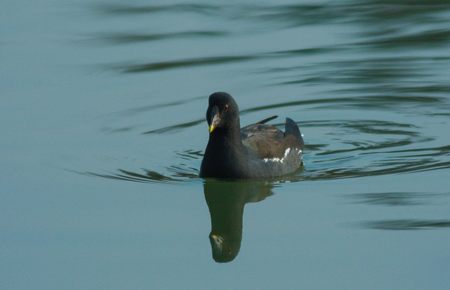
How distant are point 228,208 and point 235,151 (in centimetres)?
94

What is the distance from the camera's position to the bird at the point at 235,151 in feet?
39.0

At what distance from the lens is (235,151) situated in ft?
39.8

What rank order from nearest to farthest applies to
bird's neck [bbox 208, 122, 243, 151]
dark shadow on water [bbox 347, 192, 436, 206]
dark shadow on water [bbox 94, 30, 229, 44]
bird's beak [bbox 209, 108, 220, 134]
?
dark shadow on water [bbox 347, 192, 436, 206] → bird's beak [bbox 209, 108, 220, 134] → bird's neck [bbox 208, 122, 243, 151] → dark shadow on water [bbox 94, 30, 229, 44]

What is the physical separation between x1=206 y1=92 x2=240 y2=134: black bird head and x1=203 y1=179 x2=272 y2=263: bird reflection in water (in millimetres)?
511

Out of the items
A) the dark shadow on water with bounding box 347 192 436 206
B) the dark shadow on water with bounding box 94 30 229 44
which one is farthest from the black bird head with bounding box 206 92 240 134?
the dark shadow on water with bounding box 94 30 229 44

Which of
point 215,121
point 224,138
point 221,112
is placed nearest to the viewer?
point 215,121

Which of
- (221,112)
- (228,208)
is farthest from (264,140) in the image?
(228,208)

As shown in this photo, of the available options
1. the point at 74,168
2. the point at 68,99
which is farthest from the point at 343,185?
the point at 68,99

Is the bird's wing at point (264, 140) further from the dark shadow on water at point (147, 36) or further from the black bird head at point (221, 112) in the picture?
the dark shadow on water at point (147, 36)

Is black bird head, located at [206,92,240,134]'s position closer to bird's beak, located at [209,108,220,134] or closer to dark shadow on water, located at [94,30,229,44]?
bird's beak, located at [209,108,220,134]

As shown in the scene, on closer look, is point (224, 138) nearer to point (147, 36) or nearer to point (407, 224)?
point (407, 224)

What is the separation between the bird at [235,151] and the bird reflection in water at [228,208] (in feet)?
0.40

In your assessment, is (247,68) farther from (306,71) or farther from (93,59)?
(93,59)

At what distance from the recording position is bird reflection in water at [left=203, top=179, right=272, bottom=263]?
10.2 metres
